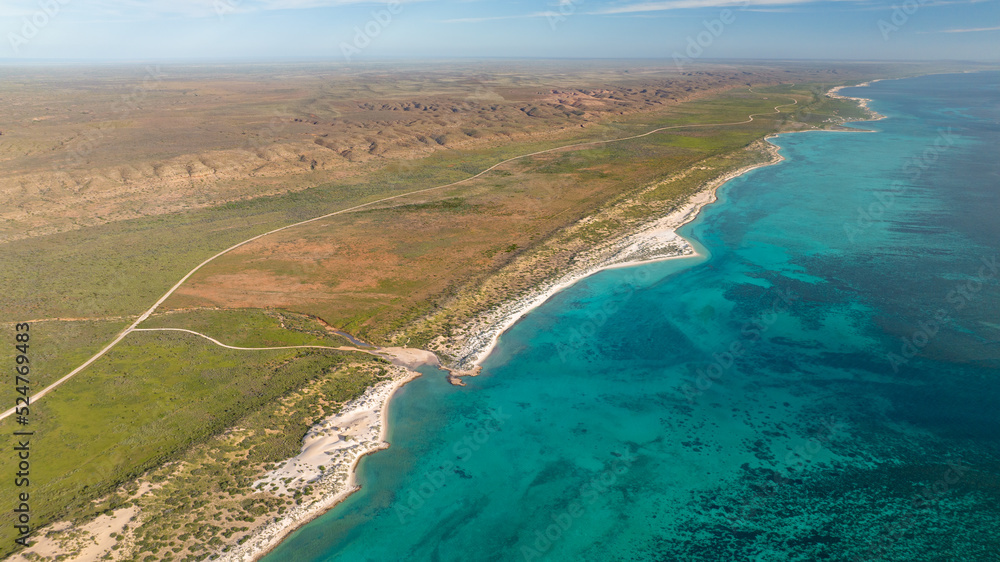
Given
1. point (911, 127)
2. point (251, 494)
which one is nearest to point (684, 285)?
point (251, 494)

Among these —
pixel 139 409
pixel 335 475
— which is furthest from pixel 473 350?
pixel 139 409

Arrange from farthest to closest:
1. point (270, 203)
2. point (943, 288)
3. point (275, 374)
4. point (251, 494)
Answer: point (270, 203), point (943, 288), point (275, 374), point (251, 494)

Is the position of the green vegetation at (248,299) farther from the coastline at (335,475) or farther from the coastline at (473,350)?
the coastline at (473,350)

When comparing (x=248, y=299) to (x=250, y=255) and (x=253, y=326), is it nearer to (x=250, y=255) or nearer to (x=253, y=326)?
(x=253, y=326)

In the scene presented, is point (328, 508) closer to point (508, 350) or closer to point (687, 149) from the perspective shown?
point (508, 350)

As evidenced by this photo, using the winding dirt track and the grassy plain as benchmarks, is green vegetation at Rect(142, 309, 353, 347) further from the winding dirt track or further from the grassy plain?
the winding dirt track

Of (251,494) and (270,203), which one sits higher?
(270,203)

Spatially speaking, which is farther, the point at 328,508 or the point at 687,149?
the point at 687,149

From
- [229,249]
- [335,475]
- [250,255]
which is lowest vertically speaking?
[335,475]
